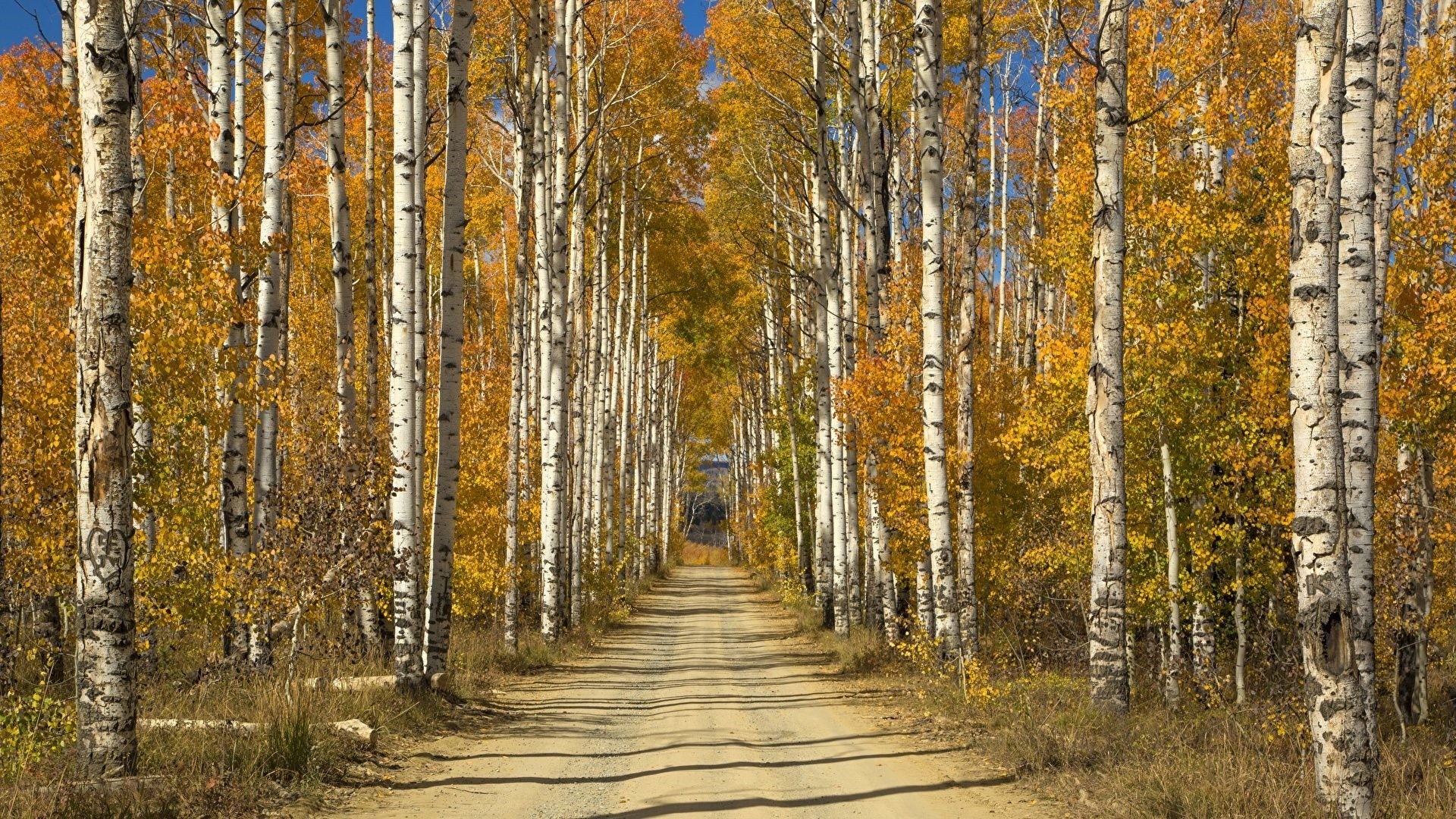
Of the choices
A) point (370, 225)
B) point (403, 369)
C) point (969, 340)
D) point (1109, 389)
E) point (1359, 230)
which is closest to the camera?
point (1359, 230)

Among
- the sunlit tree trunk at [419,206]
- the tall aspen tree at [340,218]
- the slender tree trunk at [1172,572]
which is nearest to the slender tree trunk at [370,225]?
the tall aspen tree at [340,218]

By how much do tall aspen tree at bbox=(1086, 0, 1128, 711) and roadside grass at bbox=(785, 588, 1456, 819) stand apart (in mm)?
591

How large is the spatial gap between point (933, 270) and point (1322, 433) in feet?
24.0

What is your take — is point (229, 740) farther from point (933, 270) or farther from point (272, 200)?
point (933, 270)

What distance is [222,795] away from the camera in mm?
7152

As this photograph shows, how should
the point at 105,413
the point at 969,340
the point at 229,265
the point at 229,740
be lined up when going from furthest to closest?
the point at 969,340
the point at 229,265
the point at 229,740
the point at 105,413

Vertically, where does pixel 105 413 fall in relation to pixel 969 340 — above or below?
below

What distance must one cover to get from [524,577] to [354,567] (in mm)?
11858

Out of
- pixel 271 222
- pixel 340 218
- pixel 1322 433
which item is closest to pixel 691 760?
pixel 1322 433

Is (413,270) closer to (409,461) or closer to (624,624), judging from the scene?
Answer: (409,461)

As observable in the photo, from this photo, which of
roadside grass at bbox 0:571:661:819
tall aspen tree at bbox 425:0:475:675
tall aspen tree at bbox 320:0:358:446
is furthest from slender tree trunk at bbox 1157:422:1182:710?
tall aspen tree at bbox 320:0:358:446

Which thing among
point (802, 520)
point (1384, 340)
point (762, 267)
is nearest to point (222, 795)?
point (1384, 340)

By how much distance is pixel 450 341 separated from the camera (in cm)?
1302

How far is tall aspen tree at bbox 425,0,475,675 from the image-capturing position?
1289cm
